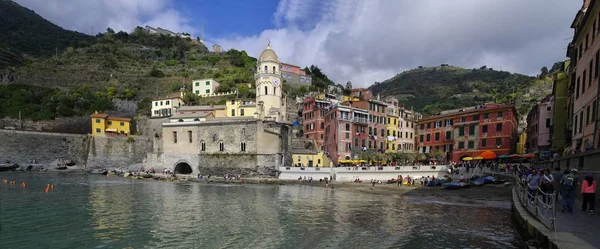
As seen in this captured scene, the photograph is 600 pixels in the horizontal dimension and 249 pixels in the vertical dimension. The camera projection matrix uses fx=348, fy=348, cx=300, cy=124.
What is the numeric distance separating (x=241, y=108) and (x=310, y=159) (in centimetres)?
1686

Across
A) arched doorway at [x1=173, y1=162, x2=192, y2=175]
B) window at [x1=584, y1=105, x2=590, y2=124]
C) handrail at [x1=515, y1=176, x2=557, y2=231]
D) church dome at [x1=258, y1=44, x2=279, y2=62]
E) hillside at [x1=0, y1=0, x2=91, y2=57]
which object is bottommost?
arched doorway at [x1=173, y1=162, x2=192, y2=175]

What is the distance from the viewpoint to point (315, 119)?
58.0 m

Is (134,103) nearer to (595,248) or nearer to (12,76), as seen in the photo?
(12,76)

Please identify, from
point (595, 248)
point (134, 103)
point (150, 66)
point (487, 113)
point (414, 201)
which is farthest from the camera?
point (150, 66)

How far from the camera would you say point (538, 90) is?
79750 millimetres

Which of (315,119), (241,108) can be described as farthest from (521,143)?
(241,108)

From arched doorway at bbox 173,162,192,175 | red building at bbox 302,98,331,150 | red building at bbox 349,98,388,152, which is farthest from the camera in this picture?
red building at bbox 302,98,331,150

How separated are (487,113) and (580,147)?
28.4 metres

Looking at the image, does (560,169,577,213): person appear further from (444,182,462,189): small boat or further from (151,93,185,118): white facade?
(151,93,185,118): white facade

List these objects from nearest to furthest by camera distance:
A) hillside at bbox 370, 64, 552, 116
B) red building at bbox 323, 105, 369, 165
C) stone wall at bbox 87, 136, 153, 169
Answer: red building at bbox 323, 105, 369, 165, stone wall at bbox 87, 136, 153, 169, hillside at bbox 370, 64, 552, 116

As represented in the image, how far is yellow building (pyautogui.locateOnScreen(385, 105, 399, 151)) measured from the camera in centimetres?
5612

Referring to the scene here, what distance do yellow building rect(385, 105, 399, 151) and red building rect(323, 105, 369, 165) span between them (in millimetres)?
5175

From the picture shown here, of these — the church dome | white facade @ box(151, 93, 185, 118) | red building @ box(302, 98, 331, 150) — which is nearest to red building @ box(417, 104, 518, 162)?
red building @ box(302, 98, 331, 150)

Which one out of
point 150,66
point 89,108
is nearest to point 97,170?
point 89,108
